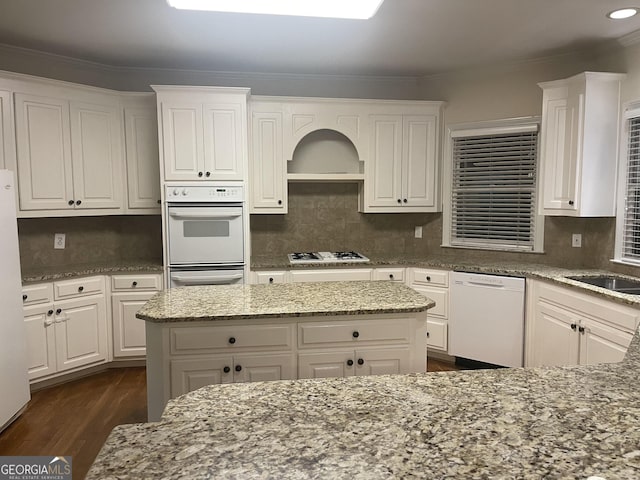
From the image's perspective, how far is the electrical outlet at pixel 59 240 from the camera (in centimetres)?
391

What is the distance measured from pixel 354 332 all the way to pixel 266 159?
2311mm

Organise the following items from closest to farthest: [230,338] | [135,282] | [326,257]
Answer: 1. [230,338]
2. [135,282]
3. [326,257]

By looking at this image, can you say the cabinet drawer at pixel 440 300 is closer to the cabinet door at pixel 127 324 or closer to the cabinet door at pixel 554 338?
the cabinet door at pixel 554 338

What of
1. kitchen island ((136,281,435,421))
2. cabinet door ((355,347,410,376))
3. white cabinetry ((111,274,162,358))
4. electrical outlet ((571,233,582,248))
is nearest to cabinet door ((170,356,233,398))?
kitchen island ((136,281,435,421))

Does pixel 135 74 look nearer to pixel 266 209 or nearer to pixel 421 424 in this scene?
pixel 266 209

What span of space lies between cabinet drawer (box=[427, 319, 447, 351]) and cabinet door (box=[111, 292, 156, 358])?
2.42 metres

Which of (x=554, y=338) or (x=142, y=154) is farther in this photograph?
(x=142, y=154)

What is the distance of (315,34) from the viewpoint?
3.20m

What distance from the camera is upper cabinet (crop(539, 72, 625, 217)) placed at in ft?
10.7

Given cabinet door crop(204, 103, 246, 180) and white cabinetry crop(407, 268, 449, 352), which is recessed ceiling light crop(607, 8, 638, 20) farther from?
cabinet door crop(204, 103, 246, 180)

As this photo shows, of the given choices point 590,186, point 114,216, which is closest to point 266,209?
point 114,216

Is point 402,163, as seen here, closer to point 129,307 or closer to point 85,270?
point 129,307

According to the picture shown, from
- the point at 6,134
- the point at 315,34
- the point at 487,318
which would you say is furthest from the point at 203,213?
the point at 487,318

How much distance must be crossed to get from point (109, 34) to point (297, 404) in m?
3.14
